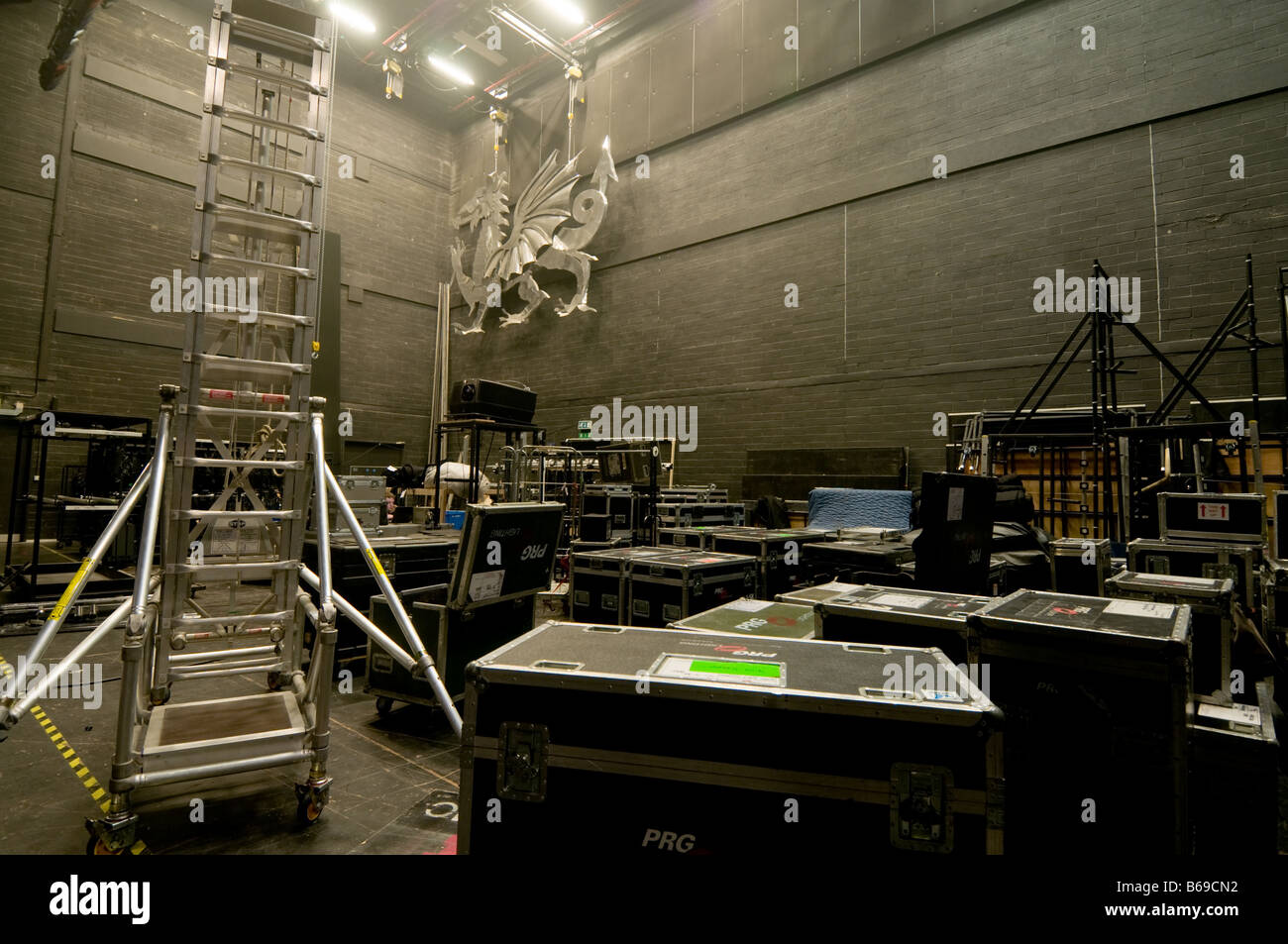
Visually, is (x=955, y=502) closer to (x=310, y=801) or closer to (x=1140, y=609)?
(x=1140, y=609)

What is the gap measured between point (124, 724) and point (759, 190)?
8558mm

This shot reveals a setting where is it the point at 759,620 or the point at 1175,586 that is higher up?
the point at 1175,586

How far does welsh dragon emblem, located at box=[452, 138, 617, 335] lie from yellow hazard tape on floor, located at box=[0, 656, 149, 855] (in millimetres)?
8169

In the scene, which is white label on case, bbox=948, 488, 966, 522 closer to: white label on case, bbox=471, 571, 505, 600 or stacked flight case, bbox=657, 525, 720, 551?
white label on case, bbox=471, 571, 505, 600

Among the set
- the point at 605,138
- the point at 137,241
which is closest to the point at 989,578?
the point at 605,138

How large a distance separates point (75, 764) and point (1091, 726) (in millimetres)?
3617

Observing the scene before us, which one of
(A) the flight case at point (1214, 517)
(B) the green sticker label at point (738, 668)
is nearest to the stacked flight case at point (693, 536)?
(A) the flight case at point (1214, 517)

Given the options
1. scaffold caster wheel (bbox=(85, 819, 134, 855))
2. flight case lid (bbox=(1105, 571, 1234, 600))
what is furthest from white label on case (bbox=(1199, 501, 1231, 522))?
scaffold caster wheel (bbox=(85, 819, 134, 855))

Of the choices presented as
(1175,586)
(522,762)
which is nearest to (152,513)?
(522,762)

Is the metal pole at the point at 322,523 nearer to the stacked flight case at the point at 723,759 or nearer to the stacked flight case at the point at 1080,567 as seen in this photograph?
the stacked flight case at the point at 723,759

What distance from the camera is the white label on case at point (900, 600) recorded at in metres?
2.17

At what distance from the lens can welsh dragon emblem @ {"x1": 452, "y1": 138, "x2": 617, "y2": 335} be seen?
392 inches

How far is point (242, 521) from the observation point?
8.29 feet

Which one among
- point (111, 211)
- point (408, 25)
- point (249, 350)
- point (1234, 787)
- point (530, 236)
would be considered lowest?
point (1234, 787)
